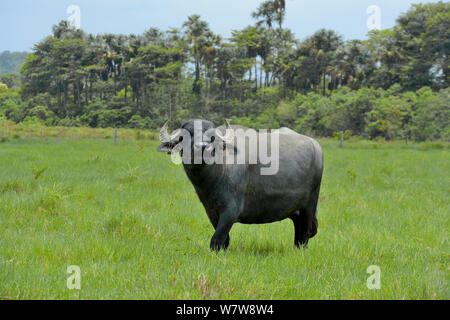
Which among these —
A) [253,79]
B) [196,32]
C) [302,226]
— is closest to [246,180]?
[302,226]

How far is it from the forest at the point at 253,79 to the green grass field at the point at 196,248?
31.0m

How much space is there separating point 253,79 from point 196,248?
175 feet

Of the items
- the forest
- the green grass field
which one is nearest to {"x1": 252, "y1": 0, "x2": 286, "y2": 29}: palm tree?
the forest

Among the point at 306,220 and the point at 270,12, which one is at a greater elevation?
the point at 270,12

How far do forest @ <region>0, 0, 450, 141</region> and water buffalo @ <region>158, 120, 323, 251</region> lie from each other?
3320 centimetres

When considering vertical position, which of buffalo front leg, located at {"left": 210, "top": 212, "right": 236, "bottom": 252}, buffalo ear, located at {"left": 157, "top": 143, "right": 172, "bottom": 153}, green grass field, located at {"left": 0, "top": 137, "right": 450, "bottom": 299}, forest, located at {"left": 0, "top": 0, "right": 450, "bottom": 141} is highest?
forest, located at {"left": 0, "top": 0, "right": 450, "bottom": 141}

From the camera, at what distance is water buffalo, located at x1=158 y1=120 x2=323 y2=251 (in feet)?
11.0

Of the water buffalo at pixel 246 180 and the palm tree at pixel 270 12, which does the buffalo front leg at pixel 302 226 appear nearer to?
the water buffalo at pixel 246 180

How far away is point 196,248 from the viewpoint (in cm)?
423

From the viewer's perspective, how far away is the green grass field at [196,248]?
3.05 meters

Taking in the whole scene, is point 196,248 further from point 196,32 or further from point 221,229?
point 196,32

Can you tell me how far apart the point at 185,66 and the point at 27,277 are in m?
51.2

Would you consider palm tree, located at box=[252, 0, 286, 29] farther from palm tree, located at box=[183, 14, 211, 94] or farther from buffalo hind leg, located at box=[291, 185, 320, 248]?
buffalo hind leg, located at box=[291, 185, 320, 248]
